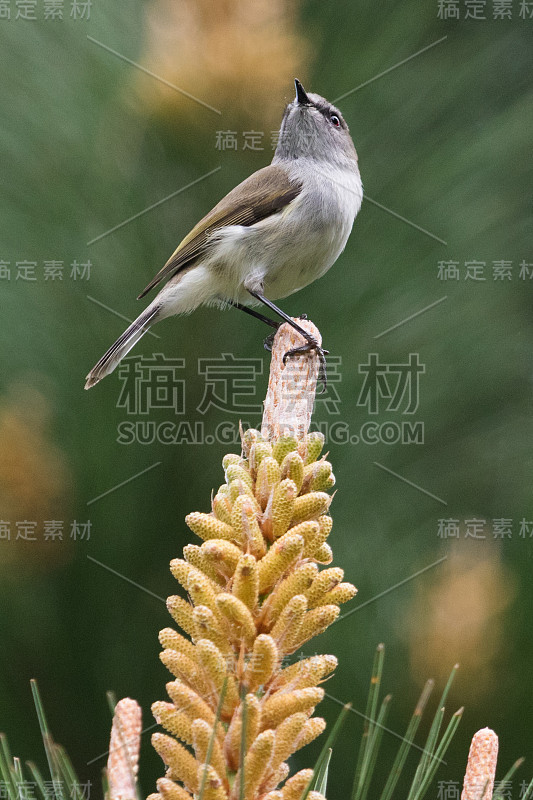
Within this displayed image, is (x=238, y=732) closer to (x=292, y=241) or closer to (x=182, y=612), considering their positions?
(x=182, y=612)

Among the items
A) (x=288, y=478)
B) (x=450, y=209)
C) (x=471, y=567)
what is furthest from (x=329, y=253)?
(x=288, y=478)

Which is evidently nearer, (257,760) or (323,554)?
(257,760)

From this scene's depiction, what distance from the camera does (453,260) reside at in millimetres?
1385

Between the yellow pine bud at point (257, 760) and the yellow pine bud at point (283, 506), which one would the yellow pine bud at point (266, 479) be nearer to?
the yellow pine bud at point (283, 506)

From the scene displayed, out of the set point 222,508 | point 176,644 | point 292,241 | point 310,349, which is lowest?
point 176,644

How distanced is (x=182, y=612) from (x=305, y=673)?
0.11m

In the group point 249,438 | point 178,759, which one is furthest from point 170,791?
point 249,438

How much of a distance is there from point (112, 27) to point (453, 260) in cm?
69

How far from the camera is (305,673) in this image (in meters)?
0.67

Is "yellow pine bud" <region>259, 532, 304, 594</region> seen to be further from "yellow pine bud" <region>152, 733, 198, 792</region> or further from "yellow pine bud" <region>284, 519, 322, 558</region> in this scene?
"yellow pine bud" <region>152, 733, 198, 792</region>

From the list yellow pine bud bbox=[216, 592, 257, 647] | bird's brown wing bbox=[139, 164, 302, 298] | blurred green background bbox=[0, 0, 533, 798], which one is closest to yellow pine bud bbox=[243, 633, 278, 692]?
yellow pine bud bbox=[216, 592, 257, 647]

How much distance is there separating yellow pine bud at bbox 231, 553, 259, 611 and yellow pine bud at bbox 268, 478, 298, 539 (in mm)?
58

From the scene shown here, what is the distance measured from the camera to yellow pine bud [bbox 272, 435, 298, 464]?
794mm

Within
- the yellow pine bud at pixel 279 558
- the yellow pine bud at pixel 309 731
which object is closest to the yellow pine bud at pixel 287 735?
the yellow pine bud at pixel 309 731
